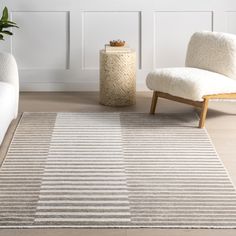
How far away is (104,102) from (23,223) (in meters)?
2.57

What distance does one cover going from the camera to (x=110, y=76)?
213 inches

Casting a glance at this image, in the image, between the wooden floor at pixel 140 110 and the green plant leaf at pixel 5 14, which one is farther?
the green plant leaf at pixel 5 14

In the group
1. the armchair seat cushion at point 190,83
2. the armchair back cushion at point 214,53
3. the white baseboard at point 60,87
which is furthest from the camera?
the white baseboard at point 60,87

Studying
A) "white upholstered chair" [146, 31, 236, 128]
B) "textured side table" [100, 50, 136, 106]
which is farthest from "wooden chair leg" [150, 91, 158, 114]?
"textured side table" [100, 50, 136, 106]

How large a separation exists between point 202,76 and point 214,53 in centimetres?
40

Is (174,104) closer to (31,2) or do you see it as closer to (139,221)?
(31,2)

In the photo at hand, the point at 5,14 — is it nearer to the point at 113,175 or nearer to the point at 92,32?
the point at 92,32

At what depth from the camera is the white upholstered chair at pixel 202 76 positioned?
186 inches

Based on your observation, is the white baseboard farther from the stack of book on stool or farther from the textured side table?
the stack of book on stool

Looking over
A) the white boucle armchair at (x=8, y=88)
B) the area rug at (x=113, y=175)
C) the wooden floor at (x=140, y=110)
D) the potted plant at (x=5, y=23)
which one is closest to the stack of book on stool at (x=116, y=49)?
the wooden floor at (x=140, y=110)

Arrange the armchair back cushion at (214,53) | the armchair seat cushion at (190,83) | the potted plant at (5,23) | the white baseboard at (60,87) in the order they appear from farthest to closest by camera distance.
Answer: the white baseboard at (60,87) → the potted plant at (5,23) → the armchair back cushion at (214,53) → the armchair seat cushion at (190,83)

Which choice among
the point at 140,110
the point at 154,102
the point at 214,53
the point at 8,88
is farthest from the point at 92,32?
the point at 8,88

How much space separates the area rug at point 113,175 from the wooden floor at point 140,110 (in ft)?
0.18

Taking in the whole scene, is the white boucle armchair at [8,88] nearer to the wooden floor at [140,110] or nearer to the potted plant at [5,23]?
the wooden floor at [140,110]
